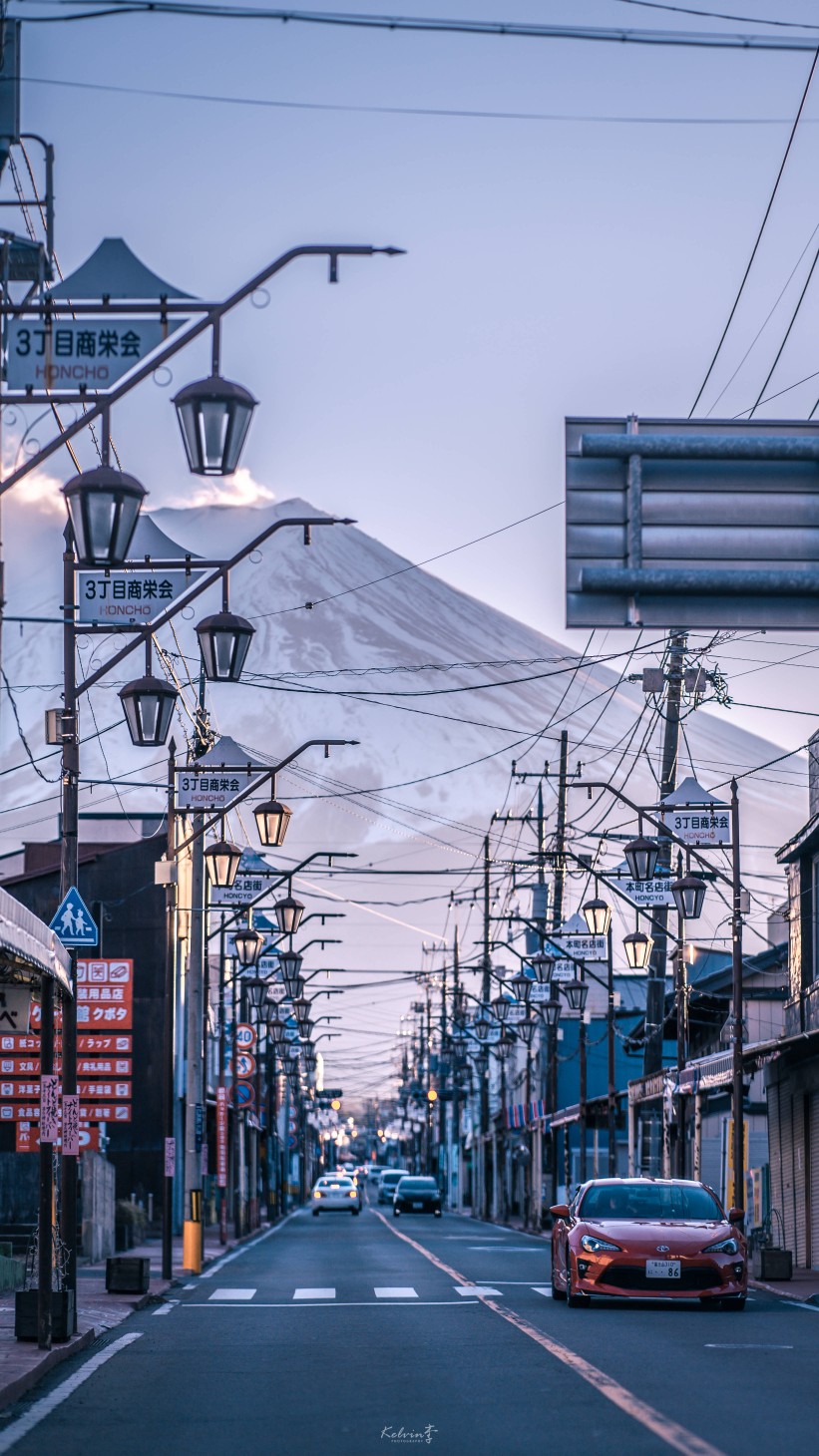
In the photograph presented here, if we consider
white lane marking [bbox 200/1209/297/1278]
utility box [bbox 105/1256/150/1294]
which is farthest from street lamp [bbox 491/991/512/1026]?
utility box [bbox 105/1256/150/1294]

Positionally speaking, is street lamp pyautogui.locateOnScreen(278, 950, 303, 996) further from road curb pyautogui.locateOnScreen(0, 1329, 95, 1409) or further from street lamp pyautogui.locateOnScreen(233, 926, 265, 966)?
road curb pyautogui.locateOnScreen(0, 1329, 95, 1409)

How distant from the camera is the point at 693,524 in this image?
1438 cm

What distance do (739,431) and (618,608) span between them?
1.54m

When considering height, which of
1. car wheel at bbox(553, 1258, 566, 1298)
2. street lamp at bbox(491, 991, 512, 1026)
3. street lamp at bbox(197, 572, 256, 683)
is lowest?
car wheel at bbox(553, 1258, 566, 1298)

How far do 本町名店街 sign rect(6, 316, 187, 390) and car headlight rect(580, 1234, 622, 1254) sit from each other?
1168 centimetres

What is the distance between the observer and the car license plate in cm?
2142

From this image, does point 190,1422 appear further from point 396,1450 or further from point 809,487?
point 809,487

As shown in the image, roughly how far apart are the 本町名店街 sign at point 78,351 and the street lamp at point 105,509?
0.63m

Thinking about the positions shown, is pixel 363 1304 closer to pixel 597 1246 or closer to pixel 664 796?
pixel 597 1246

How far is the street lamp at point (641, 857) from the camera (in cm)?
3234

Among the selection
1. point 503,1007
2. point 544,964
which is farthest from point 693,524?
point 503,1007

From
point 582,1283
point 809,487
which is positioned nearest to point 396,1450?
point 809,487

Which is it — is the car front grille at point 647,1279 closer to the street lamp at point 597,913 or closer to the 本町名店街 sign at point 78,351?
the 本町名店街 sign at point 78,351

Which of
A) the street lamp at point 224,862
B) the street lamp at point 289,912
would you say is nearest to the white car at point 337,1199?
the street lamp at point 289,912
